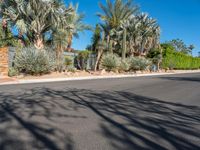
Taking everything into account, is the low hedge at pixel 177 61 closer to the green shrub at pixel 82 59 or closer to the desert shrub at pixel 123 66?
the desert shrub at pixel 123 66

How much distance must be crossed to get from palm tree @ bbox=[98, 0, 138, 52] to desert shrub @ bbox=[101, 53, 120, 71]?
480cm

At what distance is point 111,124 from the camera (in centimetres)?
689

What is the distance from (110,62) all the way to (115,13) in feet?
23.1

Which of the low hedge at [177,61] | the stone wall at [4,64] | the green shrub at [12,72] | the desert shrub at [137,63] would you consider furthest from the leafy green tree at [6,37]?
the low hedge at [177,61]

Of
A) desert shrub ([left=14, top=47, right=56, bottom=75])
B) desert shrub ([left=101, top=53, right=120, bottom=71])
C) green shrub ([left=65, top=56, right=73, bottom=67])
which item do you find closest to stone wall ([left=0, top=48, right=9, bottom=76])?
desert shrub ([left=14, top=47, right=56, bottom=75])

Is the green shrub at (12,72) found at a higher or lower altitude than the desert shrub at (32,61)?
lower

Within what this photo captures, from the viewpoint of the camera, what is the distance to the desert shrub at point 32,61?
78.8ft

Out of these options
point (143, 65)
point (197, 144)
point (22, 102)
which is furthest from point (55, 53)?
point (197, 144)

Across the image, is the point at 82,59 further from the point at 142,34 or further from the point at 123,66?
the point at 142,34

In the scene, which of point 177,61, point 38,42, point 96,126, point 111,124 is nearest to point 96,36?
point 38,42

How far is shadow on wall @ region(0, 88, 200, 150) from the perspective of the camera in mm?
5324

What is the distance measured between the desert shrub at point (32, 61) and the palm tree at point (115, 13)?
14.8m

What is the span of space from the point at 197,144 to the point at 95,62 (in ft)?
101

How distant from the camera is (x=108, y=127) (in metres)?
6.59
